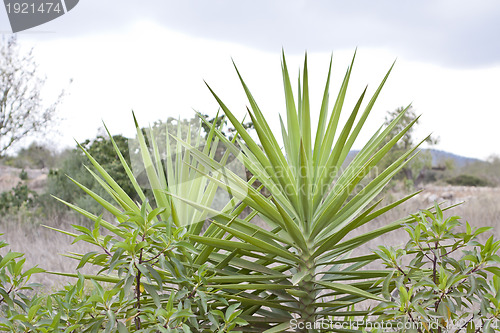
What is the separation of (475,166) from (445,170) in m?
2.97

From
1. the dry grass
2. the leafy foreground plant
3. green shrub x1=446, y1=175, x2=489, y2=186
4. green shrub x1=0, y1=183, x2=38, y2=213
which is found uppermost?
green shrub x1=0, y1=183, x2=38, y2=213

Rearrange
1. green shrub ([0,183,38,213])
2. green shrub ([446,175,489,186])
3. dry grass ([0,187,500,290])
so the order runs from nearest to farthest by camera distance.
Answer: dry grass ([0,187,500,290]) < green shrub ([0,183,38,213]) < green shrub ([446,175,489,186])

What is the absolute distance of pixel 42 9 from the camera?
1061 centimetres

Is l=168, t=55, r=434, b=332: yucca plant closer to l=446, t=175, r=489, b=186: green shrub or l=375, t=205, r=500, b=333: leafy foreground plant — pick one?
l=375, t=205, r=500, b=333: leafy foreground plant

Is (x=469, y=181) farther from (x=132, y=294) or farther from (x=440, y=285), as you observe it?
(x=132, y=294)

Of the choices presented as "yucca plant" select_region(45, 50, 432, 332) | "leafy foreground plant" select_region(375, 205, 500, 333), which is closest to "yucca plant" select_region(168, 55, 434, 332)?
"yucca plant" select_region(45, 50, 432, 332)

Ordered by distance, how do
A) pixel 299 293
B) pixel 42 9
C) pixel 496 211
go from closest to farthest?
pixel 299 293, pixel 496 211, pixel 42 9

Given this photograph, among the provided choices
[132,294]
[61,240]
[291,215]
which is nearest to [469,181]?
[61,240]

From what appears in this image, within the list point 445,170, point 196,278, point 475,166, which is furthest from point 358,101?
point 475,166

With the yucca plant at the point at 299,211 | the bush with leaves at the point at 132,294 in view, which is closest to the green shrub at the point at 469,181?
the yucca plant at the point at 299,211

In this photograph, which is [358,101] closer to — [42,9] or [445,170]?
[42,9]

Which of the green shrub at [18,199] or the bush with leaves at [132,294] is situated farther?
the green shrub at [18,199]

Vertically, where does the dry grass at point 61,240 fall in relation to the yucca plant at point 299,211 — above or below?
below

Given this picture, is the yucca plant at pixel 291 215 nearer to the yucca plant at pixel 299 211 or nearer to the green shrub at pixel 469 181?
the yucca plant at pixel 299 211
